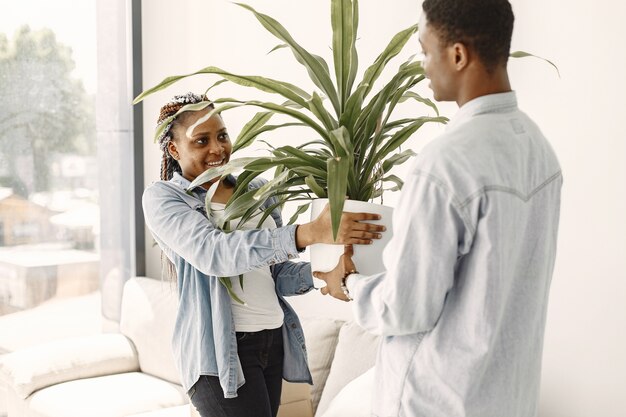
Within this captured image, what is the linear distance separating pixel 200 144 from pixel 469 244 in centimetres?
103

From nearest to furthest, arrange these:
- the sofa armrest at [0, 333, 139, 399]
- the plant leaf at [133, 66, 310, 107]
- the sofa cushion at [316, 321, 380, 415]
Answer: the plant leaf at [133, 66, 310, 107] → the sofa cushion at [316, 321, 380, 415] → the sofa armrest at [0, 333, 139, 399]

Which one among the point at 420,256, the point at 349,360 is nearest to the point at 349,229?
the point at 420,256

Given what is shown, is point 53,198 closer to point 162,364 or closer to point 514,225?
point 162,364

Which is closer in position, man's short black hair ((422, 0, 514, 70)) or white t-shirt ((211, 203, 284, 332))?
man's short black hair ((422, 0, 514, 70))

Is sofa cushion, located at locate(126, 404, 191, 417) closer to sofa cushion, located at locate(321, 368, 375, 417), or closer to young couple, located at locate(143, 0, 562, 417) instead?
sofa cushion, located at locate(321, 368, 375, 417)

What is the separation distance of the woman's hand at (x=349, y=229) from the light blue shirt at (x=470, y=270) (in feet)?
0.78

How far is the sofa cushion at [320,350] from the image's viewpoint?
113 inches

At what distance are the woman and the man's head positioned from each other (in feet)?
1.81

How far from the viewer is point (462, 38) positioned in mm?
1228

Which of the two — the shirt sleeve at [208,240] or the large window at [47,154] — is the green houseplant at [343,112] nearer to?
the shirt sleeve at [208,240]

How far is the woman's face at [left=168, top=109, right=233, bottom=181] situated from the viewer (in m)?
2.06

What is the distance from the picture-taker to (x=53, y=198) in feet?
13.0

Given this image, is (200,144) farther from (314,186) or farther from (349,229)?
(349,229)

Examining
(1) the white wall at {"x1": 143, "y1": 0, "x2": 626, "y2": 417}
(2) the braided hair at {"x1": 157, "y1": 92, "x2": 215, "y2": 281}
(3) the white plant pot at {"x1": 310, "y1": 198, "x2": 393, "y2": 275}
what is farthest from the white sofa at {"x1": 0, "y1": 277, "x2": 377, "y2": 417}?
(3) the white plant pot at {"x1": 310, "y1": 198, "x2": 393, "y2": 275}
